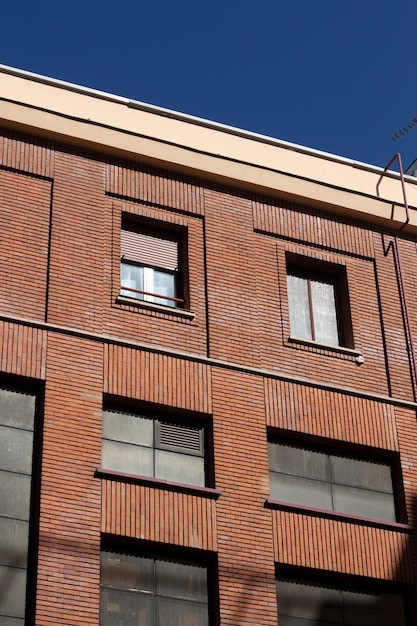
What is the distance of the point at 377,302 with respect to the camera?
82.2ft

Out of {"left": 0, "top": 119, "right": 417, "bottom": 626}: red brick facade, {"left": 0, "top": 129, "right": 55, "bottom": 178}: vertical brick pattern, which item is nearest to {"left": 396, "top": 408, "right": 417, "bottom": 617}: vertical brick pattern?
{"left": 0, "top": 119, "right": 417, "bottom": 626}: red brick facade

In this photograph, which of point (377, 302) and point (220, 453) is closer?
point (220, 453)

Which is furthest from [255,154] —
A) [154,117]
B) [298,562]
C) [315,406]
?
[298,562]

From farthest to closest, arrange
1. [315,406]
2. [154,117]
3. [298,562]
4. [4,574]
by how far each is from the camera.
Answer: [154,117]
[315,406]
[298,562]
[4,574]

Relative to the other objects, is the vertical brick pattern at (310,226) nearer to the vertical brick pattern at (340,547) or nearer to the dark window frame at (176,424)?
the dark window frame at (176,424)

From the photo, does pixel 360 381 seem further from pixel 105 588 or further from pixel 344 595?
pixel 105 588

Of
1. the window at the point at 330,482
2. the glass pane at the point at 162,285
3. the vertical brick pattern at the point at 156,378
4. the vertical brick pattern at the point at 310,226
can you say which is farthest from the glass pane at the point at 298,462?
the vertical brick pattern at the point at 310,226

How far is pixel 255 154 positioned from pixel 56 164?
4.01 meters

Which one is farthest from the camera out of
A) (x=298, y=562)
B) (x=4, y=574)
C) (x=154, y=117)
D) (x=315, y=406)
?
(x=154, y=117)

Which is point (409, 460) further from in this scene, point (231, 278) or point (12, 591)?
point (12, 591)

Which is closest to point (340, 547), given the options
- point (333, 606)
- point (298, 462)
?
point (333, 606)

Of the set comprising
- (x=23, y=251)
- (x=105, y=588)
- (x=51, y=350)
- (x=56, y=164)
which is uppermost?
(x=56, y=164)

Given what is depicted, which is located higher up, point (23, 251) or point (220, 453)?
point (23, 251)

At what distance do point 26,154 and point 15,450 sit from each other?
18.9ft
